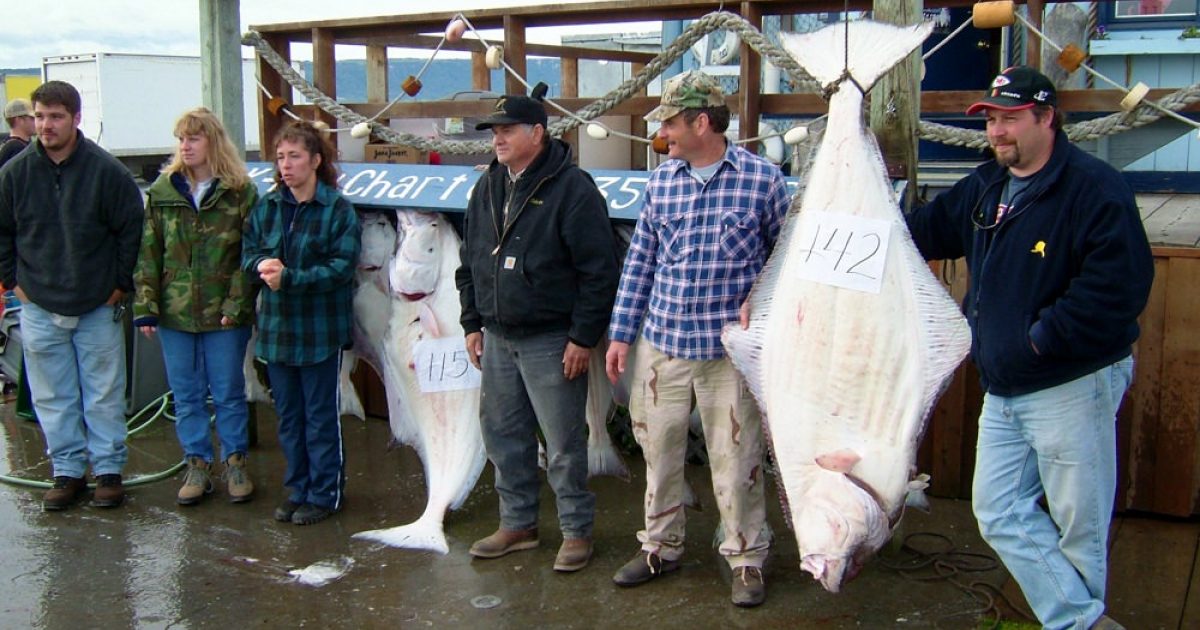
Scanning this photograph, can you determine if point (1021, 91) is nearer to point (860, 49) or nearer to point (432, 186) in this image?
point (860, 49)

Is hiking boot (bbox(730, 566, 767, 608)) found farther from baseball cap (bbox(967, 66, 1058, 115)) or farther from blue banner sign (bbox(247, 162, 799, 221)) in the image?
baseball cap (bbox(967, 66, 1058, 115))

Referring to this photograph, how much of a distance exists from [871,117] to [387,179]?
222cm

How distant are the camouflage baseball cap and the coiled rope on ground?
0.31 meters

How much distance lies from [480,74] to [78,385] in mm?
3743

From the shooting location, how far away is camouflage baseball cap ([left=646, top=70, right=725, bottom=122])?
3512 mm

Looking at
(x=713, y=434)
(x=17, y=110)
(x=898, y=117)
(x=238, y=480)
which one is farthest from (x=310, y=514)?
(x=17, y=110)

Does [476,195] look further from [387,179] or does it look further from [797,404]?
[797,404]

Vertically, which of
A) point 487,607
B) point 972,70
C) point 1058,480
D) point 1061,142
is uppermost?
point 972,70

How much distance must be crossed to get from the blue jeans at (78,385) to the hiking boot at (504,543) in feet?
6.08

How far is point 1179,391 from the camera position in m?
4.16

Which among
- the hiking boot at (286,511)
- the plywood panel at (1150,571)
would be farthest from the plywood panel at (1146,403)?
the hiking boot at (286,511)

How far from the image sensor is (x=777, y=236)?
11.8ft

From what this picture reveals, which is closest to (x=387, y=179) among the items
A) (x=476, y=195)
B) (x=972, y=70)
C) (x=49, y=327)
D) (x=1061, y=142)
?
(x=476, y=195)

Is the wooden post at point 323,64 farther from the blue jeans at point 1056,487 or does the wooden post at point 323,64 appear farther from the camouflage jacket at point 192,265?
the blue jeans at point 1056,487
